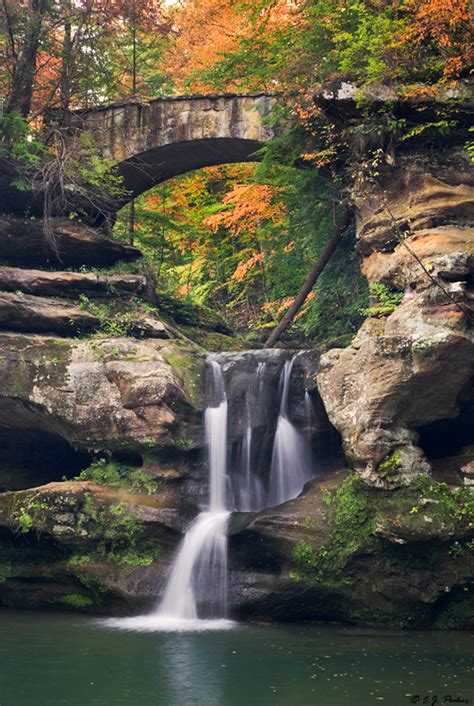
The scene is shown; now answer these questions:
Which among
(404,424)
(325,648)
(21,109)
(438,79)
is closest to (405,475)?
(404,424)

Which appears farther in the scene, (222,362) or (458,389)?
(222,362)

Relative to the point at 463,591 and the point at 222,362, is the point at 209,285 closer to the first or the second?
the point at 222,362

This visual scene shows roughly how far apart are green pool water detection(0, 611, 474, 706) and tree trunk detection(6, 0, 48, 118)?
10.8 m

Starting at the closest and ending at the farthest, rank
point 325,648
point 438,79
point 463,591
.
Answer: point 325,648 → point 463,591 → point 438,79

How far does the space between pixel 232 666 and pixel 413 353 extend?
5.18 meters

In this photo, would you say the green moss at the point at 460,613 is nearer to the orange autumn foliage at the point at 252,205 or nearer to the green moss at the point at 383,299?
the green moss at the point at 383,299

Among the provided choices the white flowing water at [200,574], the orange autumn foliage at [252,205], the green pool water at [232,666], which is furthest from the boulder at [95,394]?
the orange autumn foliage at [252,205]

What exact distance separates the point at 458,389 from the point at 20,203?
9.86 metres

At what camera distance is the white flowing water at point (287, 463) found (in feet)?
44.3

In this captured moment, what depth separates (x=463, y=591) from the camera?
11.0 meters

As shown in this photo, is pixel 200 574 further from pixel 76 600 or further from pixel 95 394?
pixel 95 394

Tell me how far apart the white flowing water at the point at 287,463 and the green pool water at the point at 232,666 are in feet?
9.72

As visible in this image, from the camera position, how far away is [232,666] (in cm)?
876

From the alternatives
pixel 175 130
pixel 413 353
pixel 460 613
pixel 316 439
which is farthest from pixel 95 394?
pixel 460 613
